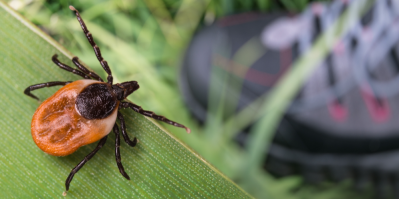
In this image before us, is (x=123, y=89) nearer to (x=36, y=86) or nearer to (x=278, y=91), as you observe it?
(x=36, y=86)

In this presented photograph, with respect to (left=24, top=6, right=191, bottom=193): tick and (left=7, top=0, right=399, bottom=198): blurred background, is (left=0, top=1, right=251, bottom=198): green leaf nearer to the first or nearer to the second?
(left=24, top=6, right=191, bottom=193): tick

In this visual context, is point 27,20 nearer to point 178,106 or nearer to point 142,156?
point 142,156

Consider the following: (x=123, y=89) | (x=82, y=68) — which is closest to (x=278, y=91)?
(x=123, y=89)

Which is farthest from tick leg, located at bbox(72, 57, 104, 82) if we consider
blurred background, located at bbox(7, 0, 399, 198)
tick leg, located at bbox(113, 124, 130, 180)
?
blurred background, located at bbox(7, 0, 399, 198)

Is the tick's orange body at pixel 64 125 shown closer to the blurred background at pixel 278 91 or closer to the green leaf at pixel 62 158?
the green leaf at pixel 62 158

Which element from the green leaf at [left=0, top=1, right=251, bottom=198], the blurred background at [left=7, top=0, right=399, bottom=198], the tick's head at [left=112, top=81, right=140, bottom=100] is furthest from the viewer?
the blurred background at [left=7, top=0, right=399, bottom=198]

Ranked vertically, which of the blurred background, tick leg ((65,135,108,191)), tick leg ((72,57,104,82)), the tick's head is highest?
the blurred background

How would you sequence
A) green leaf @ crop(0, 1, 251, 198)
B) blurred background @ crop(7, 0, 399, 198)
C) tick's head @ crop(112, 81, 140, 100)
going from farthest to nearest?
blurred background @ crop(7, 0, 399, 198)
tick's head @ crop(112, 81, 140, 100)
green leaf @ crop(0, 1, 251, 198)
